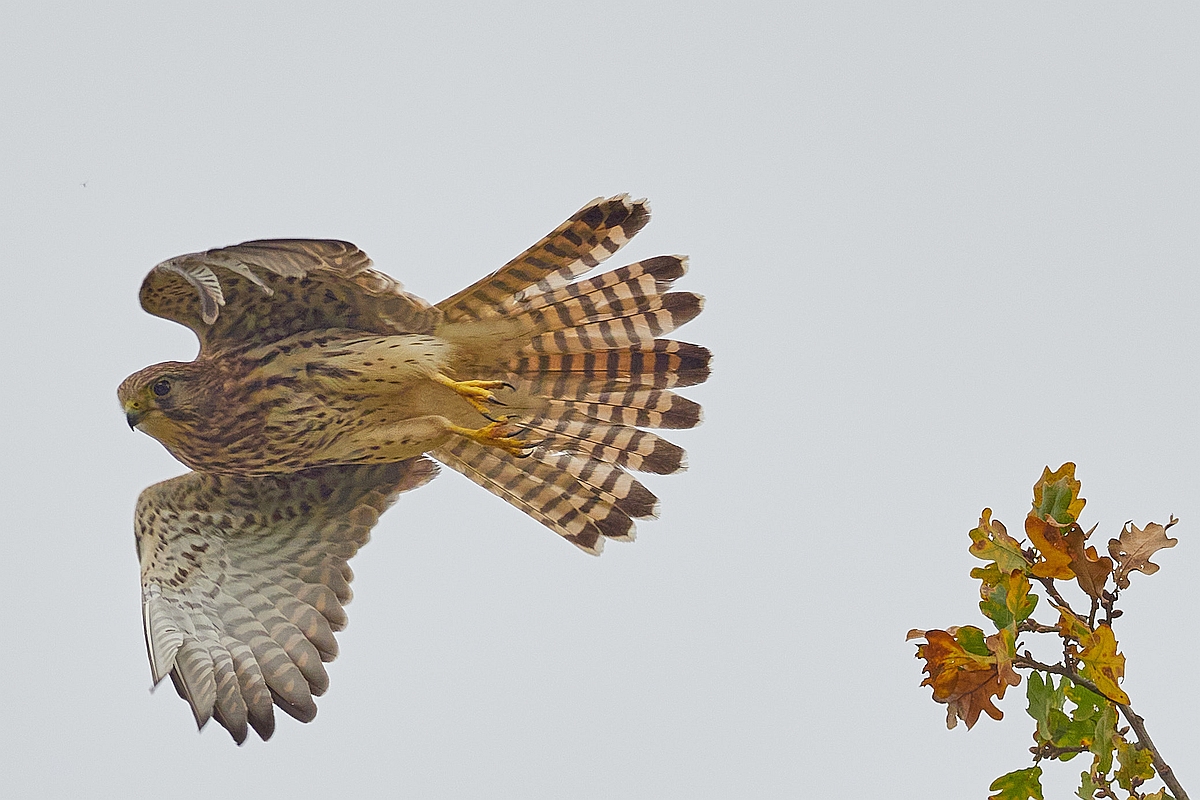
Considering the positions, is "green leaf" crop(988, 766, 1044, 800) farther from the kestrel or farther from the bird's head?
the bird's head

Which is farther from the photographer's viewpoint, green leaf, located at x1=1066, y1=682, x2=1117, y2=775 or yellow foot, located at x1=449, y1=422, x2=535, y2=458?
yellow foot, located at x1=449, y1=422, x2=535, y2=458

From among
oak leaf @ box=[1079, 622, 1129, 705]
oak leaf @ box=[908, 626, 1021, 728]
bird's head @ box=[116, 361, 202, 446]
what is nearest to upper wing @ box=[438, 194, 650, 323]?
bird's head @ box=[116, 361, 202, 446]

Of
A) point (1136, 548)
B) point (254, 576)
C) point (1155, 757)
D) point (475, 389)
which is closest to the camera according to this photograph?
point (1155, 757)

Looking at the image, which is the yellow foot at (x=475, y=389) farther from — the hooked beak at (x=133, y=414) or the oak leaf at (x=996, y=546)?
the oak leaf at (x=996, y=546)

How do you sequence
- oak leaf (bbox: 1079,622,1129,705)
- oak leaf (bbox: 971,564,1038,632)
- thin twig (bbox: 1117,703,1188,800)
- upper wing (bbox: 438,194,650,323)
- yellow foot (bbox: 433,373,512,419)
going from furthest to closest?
upper wing (bbox: 438,194,650,323) < yellow foot (bbox: 433,373,512,419) < oak leaf (bbox: 971,564,1038,632) < oak leaf (bbox: 1079,622,1129,705) < thin twig (bbox: 1117,703,1188,800)

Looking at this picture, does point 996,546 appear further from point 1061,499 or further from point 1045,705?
point 1045,705

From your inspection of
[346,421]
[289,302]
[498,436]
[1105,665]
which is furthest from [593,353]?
[1105,665]

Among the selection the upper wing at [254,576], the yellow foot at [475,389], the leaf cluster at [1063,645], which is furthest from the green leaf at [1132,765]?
the upper wing at [254,576]
